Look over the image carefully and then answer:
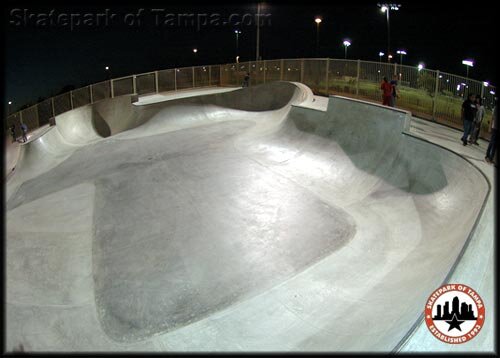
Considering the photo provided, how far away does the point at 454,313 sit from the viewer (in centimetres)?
459

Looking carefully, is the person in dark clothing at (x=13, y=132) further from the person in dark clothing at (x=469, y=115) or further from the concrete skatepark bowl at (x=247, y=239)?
the person in dark clothing at (x=469, y=115)

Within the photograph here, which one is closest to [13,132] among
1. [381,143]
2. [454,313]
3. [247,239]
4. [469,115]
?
[247,239]

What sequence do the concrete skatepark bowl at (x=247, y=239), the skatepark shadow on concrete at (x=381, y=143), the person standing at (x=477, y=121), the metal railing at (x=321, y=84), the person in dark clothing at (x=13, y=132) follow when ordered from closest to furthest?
1. the concrete skatepark bowl at (x=247, y=239)
2. the skatepark shadow on concrete at (x=381, y=143)
3. the person standing at (x=477, y=121)
4. the metal railing at (x=321, y=84)
5. the person in dark clothing at (x=13, y=132)

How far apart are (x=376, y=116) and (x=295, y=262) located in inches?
243

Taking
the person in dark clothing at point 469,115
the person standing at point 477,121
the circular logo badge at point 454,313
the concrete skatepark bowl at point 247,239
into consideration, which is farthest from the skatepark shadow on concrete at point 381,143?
the circular logo badge at point 454,313

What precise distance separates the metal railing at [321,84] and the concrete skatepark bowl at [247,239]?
3.52m

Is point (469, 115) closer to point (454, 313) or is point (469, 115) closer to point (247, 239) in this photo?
point (247, 239)

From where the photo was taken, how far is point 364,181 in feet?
34.0

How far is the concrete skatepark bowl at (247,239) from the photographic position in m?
5.96

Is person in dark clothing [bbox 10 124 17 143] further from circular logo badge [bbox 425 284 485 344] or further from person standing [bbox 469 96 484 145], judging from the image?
circular logo badge [bbox 425 284 485 344]

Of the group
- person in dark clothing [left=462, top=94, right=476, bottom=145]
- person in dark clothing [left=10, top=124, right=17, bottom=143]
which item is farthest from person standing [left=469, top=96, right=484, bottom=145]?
person in dark clothing [left=10, top=124, right=17, bottom=143]

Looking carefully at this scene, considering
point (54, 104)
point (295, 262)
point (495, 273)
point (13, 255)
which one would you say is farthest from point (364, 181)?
point (54, 104)

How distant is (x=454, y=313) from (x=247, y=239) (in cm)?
449

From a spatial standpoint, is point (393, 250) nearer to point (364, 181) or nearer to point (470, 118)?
point (364, 181)
